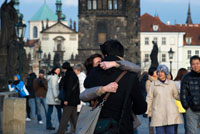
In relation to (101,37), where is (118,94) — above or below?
below

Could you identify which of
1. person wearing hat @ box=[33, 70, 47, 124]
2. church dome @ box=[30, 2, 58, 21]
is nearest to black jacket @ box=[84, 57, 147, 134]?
person wearing hat @ box=[33, 70, 47, 124]

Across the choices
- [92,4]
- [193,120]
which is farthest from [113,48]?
[92,4]

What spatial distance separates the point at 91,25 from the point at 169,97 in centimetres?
5964

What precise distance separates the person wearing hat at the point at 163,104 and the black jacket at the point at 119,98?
2.81 metres

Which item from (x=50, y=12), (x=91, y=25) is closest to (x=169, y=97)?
(x=91, y=25)

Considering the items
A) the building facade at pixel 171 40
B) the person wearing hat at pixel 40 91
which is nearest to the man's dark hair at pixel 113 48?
the person wearing hat at pixel 40 91

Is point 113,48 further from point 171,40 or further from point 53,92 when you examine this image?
point 171,40

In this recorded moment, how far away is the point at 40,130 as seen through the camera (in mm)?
12039

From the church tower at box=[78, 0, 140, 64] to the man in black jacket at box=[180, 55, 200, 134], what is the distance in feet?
195

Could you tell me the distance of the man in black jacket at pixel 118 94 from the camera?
4617 mm

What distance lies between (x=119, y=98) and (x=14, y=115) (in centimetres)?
531

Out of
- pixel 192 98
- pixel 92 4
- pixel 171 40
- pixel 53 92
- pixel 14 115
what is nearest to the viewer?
pixel 192 98

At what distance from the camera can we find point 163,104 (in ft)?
25.2

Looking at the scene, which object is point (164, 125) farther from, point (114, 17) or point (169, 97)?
point (114, 17)
